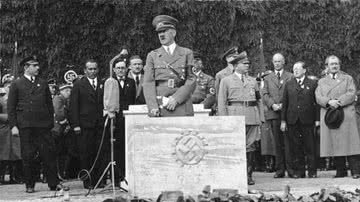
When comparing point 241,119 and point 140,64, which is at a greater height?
point 140,64

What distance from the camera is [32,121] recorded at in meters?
13.2

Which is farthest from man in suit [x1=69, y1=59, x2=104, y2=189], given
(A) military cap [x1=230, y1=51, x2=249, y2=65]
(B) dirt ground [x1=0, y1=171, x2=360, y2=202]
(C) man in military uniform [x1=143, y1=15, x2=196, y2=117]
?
(C) man in military uniform [x1=143, y1=15, x2=196, y2=117]

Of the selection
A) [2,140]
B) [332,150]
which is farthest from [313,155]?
[2,140]

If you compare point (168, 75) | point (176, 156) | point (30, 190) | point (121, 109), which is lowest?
point (30, 190)

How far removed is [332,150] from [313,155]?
0.41 m

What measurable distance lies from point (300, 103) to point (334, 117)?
0.77 meters

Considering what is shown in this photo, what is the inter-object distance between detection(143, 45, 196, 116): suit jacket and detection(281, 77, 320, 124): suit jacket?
3958 mm

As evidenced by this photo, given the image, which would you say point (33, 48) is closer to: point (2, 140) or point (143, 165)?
point (2, 140)

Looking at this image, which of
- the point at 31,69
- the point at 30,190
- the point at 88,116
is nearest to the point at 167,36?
the point at 88,116

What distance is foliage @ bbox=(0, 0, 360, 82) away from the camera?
55.1ft

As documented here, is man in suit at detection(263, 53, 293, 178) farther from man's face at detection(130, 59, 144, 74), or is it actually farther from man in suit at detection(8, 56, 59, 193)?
man in suit at detection(8, 56, 59, 193)

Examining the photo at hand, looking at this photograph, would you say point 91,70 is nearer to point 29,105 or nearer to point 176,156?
point 29,105

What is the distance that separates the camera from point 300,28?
60.0 feet

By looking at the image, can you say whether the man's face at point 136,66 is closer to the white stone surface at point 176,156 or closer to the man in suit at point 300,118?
the man in suit at point 300,118
